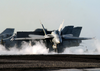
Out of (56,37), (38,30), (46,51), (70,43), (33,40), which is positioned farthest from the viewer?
(38,30)

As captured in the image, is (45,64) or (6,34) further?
(6,34)

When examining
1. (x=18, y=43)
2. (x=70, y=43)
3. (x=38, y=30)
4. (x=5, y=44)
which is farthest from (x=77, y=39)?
(x=5, y=44)

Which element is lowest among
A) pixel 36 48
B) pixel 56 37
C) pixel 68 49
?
pixel 68 49

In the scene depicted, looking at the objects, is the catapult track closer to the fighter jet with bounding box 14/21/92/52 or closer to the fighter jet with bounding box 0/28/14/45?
the fighter jet with bounding box 14/21/92/52

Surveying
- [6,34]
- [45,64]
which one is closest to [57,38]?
[45,64]

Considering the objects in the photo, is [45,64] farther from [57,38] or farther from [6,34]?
[6,34]


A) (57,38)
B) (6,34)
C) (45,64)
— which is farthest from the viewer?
(6,34)

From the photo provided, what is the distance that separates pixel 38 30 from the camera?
228 ft

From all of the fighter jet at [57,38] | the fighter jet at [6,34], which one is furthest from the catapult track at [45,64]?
the fighter jet at [6,34]

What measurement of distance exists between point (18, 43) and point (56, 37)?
81.1 ft

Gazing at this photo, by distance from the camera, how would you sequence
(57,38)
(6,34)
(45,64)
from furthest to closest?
(6,34), (57,38), (45,64)

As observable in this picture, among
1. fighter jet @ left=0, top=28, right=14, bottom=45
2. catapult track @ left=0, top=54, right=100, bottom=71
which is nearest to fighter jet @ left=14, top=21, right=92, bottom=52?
catapult track @ left=0, top=54, right=100, bottom=71

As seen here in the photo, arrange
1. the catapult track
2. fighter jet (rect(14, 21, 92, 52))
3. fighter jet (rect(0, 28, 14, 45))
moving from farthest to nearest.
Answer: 1. fighter jet (rect(0, 28, 14, 45))
2. fighter jet (rect(14, 21, 92, 52))
3. the catapult track

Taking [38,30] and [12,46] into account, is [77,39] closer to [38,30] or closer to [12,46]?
[38,30]
